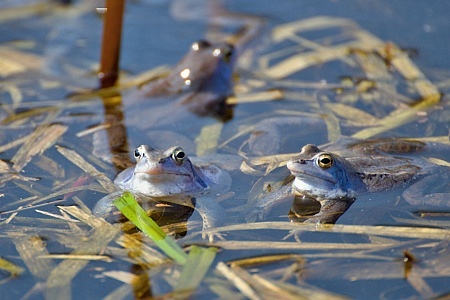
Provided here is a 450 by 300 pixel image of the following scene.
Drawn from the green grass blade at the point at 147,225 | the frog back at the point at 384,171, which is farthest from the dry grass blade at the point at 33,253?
the frog back at the point at 384,171

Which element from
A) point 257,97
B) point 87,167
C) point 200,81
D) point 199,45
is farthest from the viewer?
point 199,45

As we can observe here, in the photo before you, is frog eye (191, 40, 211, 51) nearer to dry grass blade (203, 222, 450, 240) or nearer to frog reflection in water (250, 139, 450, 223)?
frog reflection in water (250, 139, 450, 223)

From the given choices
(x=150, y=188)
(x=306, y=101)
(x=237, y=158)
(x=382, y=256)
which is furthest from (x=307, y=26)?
(x=382, y=256)

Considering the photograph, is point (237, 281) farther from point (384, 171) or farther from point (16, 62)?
point (16, 62)

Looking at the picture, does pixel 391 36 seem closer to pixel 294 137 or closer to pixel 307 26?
pixel 307 26

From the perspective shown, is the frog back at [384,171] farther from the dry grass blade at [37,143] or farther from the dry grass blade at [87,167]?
the dry grass blade at [37,143]

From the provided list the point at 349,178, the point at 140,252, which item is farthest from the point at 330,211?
the point at 140,252
